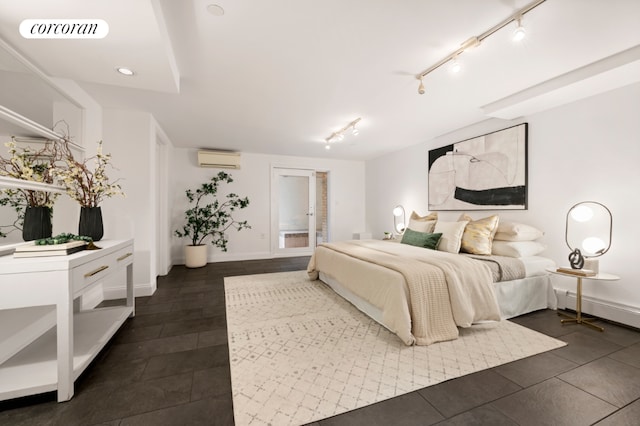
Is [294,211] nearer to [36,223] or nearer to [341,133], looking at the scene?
[341,133]

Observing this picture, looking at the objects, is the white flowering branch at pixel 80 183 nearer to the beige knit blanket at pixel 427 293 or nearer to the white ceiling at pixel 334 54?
the white ceiling at pixel 334 54

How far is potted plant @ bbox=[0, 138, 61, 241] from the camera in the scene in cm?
168

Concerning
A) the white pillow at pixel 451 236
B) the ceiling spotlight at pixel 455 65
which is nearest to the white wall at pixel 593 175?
the white pillow at pixel 451 236

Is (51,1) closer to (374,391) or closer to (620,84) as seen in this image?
(374,391)

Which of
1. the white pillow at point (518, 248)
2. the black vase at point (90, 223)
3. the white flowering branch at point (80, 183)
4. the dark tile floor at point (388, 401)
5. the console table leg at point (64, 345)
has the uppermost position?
the white flowering branch at point (80, 183)

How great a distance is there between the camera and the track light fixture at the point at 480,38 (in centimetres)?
162

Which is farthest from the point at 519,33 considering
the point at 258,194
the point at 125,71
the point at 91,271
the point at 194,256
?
the point at 194,256

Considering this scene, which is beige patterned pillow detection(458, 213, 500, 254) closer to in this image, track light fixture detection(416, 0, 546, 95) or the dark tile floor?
the dark tile floor

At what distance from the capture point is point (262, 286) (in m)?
3.61

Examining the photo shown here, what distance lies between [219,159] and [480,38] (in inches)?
186

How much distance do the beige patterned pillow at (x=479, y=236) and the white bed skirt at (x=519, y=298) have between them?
0.51 m

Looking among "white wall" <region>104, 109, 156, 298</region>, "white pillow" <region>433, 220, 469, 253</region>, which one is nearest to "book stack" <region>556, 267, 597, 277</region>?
"white pillow" <region>433, 220, 469, 253</region>

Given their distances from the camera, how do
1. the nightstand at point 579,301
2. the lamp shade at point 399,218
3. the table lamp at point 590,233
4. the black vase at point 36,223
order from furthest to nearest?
1. the lamp shade at point 399,218
2. the table lamp at point 590,233
3. the nightstand at point 579,301
4. the black vase at point 36,223

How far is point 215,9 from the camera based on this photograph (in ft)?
5.27
